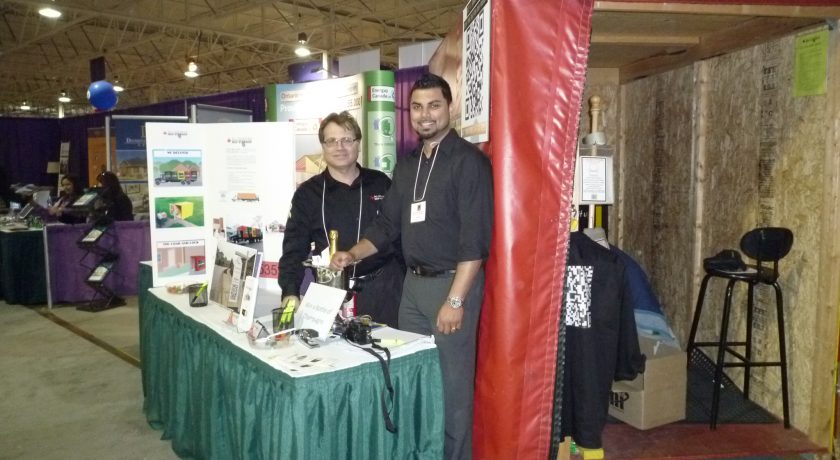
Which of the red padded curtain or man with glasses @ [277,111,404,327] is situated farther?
man with glasses @ [277,111,404,327]

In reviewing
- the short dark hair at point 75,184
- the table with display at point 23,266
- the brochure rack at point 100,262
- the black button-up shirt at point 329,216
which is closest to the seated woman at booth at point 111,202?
the brochure rack at point 100,262

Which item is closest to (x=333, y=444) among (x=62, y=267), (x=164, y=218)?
(x=164, y=218)

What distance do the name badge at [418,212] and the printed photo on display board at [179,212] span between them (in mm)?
1567

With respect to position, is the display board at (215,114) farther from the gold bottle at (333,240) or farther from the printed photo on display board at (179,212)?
the gold bottle at (333,240)

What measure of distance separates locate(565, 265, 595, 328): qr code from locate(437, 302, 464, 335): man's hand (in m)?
0.62

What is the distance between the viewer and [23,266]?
5.93 metres

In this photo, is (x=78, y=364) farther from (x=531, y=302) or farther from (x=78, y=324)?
(x=531, y=302)

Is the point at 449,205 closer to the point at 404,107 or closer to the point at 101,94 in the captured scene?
the point at 404,107

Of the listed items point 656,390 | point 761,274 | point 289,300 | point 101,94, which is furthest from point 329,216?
point 101,94

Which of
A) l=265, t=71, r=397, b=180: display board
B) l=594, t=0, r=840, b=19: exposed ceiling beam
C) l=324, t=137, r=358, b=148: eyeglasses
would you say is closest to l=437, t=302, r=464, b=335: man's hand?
l=324, t=137, r=358, b=148: eyeglasses

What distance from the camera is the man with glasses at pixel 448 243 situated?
6.28 ft

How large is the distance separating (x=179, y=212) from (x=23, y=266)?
3.99m

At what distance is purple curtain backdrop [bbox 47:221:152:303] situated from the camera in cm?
588

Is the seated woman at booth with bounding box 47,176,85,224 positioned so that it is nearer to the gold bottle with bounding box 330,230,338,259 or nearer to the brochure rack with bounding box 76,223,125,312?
the brochure rack with bounding box 76,223,125,312
